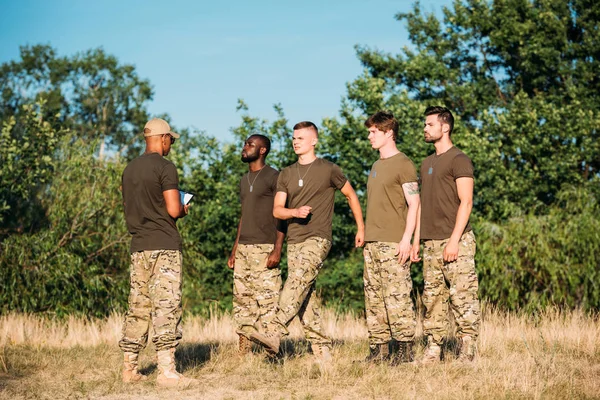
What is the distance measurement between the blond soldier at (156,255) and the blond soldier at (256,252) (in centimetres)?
138

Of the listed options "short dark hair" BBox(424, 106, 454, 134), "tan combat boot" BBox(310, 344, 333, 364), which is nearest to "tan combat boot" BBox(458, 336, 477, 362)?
"tan combat boot" BBox(310, 344, 333, 364)

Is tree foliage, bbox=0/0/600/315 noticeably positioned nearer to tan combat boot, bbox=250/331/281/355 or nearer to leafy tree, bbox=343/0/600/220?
leafy tree, bbox=343/0/600/220

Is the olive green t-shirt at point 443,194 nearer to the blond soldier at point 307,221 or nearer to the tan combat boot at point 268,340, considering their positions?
the blond soldier at point 307,221

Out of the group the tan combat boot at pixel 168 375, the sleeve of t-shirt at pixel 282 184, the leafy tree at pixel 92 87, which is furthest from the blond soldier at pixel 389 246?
the leafy tree at pixel 92 87

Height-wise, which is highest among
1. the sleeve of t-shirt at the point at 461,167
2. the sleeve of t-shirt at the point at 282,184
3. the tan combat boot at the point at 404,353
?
the sleeve of t-shirt at the point at 461,167

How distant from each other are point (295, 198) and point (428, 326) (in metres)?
1.72

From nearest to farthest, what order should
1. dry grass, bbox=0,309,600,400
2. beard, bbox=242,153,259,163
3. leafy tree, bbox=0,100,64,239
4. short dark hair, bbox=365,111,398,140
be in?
1. dry grass, bbox=0,309,600,400
2. short dark hair, bbox=365,111,398,140
3. beard, bbox=242,153,259,163
4. leafy tree, bbox=0,100,64,239

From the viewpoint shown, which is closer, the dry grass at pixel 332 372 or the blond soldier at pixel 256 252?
the dry grass at pixel 332 372

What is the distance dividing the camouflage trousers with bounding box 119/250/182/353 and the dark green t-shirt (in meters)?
0.09

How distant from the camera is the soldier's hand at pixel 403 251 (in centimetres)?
619

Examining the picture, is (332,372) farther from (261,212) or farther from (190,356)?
(190,356)

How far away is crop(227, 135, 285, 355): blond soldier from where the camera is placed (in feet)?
23.4

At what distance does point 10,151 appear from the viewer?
14.9m

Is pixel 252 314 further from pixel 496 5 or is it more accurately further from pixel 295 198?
pixel 496 5
